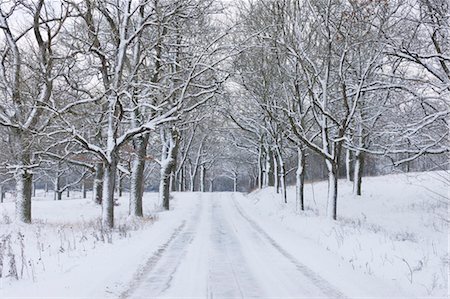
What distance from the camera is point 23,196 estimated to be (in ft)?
58.9

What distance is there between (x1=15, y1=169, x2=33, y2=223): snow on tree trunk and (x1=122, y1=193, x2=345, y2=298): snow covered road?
25.8 ft

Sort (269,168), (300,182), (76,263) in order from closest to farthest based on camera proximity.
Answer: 1. (76,263)
2. (300,182)
3. (269,168)

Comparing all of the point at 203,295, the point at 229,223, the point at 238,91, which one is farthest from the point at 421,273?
the point at 238,91

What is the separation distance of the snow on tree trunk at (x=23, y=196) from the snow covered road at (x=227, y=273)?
7.87 meters

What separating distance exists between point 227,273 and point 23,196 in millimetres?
12661

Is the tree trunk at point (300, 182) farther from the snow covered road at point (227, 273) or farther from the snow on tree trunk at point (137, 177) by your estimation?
the snow covered road at point (227, 273)

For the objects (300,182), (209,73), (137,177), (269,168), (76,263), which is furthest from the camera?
(269,168)

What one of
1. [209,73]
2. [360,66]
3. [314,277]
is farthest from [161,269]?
[209,73]

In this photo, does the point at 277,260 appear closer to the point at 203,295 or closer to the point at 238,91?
the point at 203,295

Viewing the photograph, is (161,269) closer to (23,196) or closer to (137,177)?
(23,196)

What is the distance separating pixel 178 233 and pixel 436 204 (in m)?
16.3

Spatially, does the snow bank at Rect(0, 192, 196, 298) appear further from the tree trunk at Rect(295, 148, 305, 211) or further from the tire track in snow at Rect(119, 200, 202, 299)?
the tree trunk at Rect(295, 148, 305, 211)

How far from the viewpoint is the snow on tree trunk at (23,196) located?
1778 centimetres

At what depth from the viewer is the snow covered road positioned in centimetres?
692
